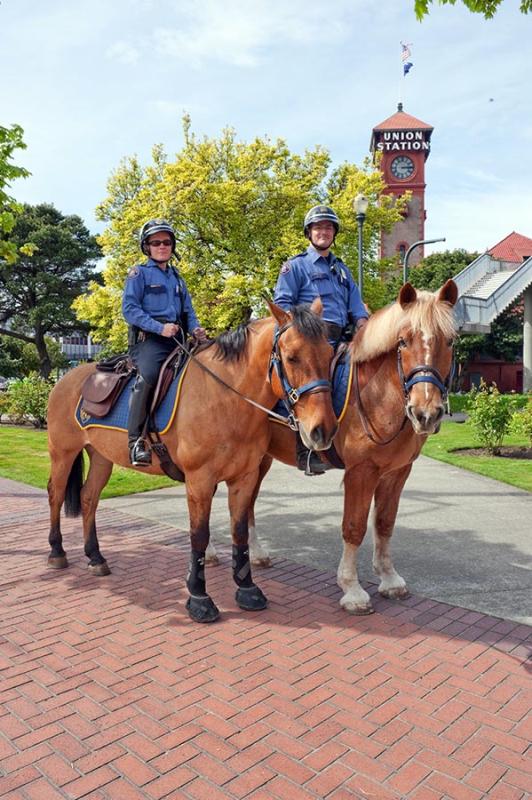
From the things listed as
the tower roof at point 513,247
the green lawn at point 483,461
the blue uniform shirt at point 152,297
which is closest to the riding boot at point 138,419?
the blue uniform shirt at point 152,297

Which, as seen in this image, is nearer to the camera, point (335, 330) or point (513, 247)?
point (335, 330)

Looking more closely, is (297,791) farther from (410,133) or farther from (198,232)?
(410,133)

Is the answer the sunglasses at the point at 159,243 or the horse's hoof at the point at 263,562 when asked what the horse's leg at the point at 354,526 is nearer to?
the horse's hoof at the point at 263,562

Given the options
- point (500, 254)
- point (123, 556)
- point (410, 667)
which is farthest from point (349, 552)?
point (500, 254)

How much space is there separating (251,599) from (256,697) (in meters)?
1.29

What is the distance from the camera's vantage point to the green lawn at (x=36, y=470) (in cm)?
976

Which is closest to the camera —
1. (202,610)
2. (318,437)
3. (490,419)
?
(318,437)

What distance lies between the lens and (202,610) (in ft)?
14.8

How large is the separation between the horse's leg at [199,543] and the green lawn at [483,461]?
654 cm

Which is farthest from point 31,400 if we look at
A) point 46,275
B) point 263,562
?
point 46,275

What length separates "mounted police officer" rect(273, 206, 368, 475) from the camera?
5059mm

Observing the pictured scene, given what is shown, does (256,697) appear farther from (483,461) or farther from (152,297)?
(483,461)

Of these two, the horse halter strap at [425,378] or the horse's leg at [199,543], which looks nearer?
the horse halter strap at [425,378]

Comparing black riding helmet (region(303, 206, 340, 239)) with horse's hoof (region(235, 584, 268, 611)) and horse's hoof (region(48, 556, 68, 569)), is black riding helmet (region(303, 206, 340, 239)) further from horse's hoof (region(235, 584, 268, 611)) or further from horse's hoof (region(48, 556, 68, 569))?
horse's hoof (region(48, 556, 68, 569))
